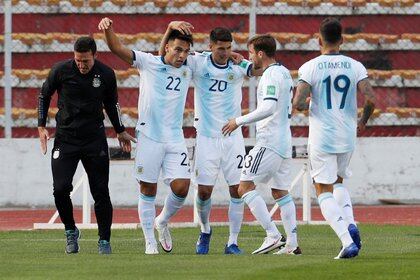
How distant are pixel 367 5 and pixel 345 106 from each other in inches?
485

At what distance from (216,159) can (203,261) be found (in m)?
1.82

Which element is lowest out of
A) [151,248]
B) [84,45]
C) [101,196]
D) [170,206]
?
[151,248]

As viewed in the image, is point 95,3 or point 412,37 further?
point 412,37

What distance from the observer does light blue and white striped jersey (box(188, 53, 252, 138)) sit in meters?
13.9

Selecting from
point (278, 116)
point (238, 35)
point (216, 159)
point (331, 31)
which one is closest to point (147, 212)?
point (216, 159)

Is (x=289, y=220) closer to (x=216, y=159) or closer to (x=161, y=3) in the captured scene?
(x=216, y=159)

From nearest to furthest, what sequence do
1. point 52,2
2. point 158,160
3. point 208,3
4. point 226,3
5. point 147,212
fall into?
point 158,160 → point 147,212 → point 52,2 → point 226,3 → point 208,3

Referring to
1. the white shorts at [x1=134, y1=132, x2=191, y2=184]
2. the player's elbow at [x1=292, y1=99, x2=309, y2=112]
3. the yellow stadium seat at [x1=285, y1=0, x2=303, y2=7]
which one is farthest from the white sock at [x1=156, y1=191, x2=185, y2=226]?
the yellow stadium seat at [x1=285, y1=0, x2=303, y2=7]

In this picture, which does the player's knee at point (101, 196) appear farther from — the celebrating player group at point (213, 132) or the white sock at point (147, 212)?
the white sock at point (147, 212)

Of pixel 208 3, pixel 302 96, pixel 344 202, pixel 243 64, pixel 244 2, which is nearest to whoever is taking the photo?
pixel 302 96

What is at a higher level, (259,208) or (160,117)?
(160,117)

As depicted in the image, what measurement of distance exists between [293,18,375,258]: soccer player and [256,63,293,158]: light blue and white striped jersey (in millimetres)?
616

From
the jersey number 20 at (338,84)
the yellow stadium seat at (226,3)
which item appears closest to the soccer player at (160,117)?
the jersey number 20 at (338,84)

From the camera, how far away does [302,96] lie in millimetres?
12484
